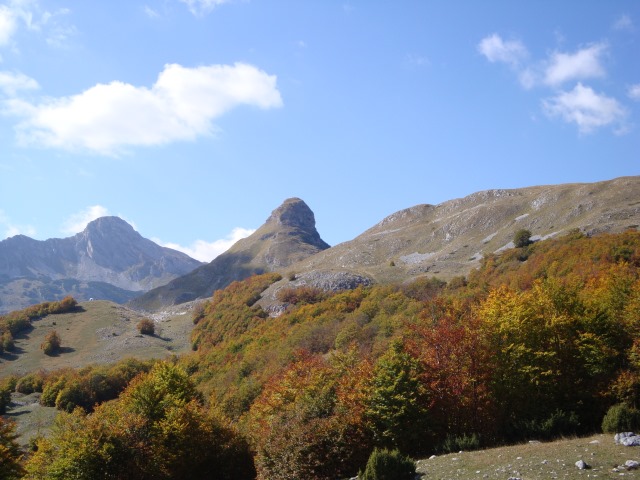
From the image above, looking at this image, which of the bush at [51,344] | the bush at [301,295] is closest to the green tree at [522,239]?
the bush at [301,295]

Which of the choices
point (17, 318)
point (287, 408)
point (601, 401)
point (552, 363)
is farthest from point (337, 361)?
point (17, 318)

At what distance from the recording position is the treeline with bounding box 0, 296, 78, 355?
134875mm

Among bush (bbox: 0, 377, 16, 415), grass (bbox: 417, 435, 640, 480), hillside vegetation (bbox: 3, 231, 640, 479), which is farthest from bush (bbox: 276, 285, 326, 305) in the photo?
grass (bbox: 417, 435, 640, 480)

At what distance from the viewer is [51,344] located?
437 feet

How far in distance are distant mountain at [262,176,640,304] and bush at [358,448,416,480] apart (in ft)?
263

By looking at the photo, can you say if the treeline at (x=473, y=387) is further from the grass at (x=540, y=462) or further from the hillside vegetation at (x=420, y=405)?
the grass at (x=540, y=462)

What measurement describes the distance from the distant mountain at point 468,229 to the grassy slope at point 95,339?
119 ft

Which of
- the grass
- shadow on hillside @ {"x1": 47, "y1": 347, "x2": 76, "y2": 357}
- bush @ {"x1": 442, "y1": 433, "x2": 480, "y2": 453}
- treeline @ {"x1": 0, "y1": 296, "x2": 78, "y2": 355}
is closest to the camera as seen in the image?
the grass

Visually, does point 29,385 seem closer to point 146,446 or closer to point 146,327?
point 146,327

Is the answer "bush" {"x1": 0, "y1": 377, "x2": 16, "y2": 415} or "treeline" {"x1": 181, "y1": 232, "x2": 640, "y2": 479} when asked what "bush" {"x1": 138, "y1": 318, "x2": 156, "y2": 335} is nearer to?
"bush" {"x1": 0, "y1": 377, "x2": 16, "y2": 415}

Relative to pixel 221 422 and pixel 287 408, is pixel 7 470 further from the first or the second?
pixel 287 408

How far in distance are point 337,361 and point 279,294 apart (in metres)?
83.4

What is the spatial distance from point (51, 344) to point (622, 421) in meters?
141

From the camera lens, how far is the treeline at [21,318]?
5310 inches
